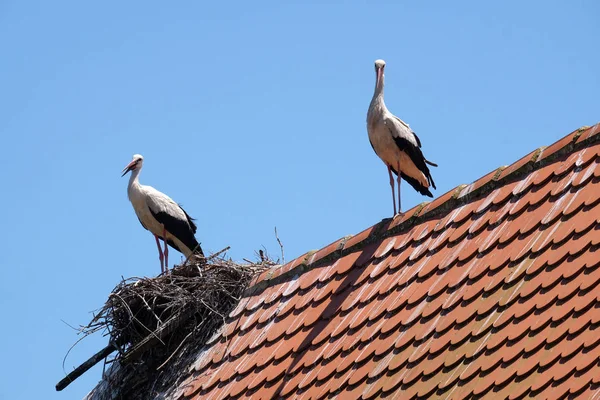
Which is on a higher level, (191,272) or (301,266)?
(191,272)

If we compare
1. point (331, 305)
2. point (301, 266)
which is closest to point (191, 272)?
point (301, 266)

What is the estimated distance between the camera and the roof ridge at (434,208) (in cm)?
819

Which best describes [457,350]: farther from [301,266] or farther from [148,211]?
[148,211]

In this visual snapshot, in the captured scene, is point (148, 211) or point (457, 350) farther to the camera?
point (148, 211)

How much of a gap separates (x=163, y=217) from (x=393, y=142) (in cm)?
412

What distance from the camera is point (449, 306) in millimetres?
7562

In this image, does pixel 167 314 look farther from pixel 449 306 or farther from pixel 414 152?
pixel 449 306

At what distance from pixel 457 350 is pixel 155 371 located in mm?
3906

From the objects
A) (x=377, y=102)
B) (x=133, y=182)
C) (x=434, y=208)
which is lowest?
(x=434, y=208)

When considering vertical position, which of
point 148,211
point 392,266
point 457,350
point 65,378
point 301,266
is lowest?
point 457,350

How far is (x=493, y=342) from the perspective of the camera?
683 cm

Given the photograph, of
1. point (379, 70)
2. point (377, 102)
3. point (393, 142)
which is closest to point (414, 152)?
point (393, 142)

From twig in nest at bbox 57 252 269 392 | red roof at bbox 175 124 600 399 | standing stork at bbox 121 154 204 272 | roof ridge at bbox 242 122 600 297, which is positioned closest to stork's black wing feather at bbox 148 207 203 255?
standing stork at bbox 121 154 204 272

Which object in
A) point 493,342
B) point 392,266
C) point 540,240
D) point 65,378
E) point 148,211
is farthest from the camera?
point 148,211
